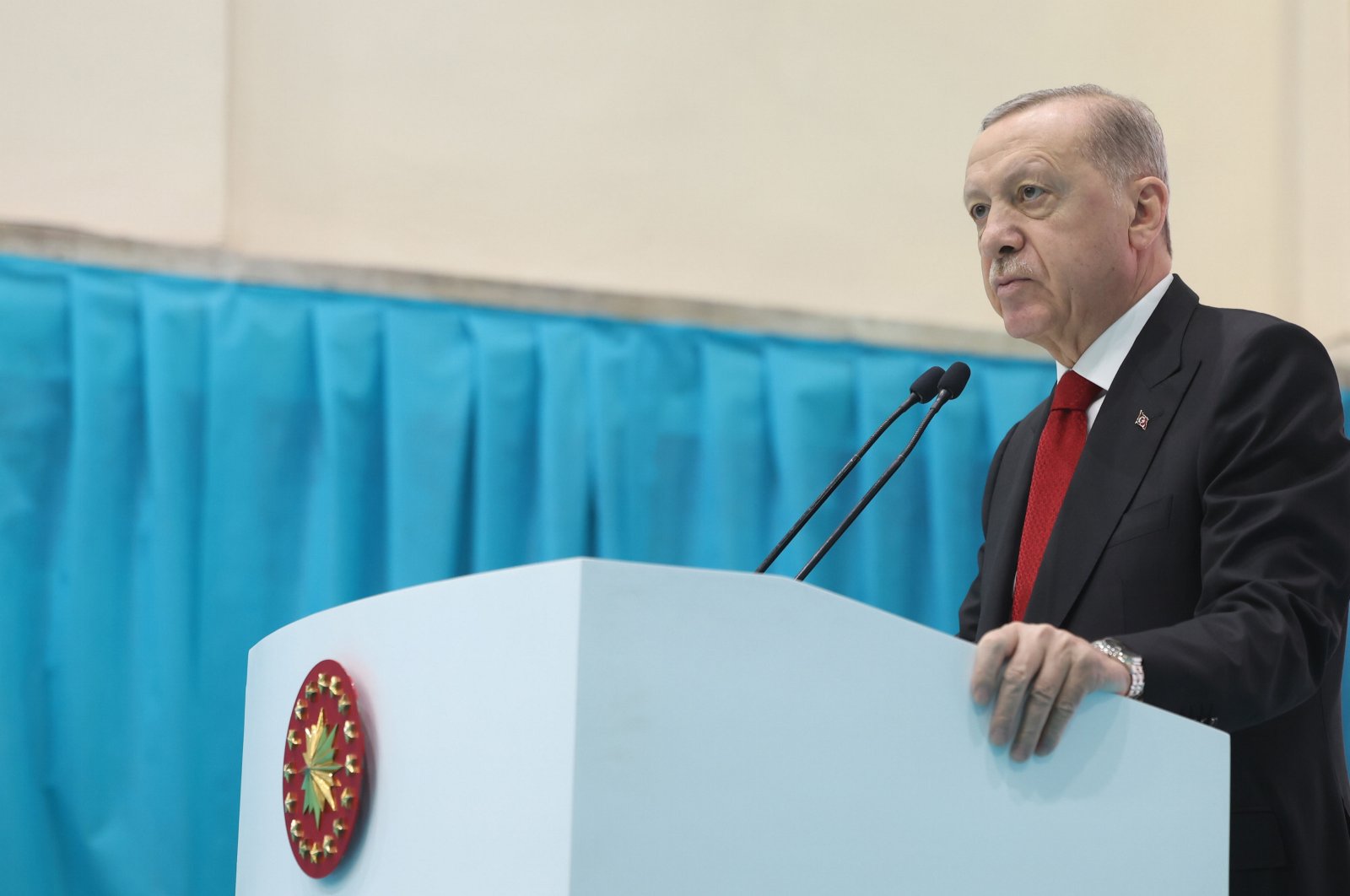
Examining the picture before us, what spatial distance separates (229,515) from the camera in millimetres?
2783

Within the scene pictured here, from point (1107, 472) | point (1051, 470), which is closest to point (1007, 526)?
point (1051, 470)

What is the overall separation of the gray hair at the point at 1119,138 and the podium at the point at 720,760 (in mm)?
884

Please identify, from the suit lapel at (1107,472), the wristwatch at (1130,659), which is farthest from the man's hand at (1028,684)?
the suit lapel at (1107,472)

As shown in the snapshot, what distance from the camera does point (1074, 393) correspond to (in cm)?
173

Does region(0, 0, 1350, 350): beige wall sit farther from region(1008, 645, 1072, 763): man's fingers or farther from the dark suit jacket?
region(1008, 645, 1072, 763): man's fingers

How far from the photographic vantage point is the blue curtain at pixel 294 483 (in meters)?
2.64

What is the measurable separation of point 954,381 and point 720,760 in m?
0.93

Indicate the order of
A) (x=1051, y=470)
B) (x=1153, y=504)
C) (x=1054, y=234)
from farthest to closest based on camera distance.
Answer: (x=1054, y=234), (x=1051, y=470), (x=1153, y=504)

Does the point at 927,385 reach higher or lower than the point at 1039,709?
higher

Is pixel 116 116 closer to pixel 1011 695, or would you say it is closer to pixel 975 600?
pixel 975 600

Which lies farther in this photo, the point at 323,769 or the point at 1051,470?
the point at 1051,470

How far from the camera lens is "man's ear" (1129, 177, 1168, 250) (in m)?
→ 1.80

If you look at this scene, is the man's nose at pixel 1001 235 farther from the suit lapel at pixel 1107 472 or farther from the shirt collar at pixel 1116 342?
the suit lapel at pixel 1107 472

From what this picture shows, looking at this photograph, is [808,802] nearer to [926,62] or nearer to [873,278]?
[873,278]
